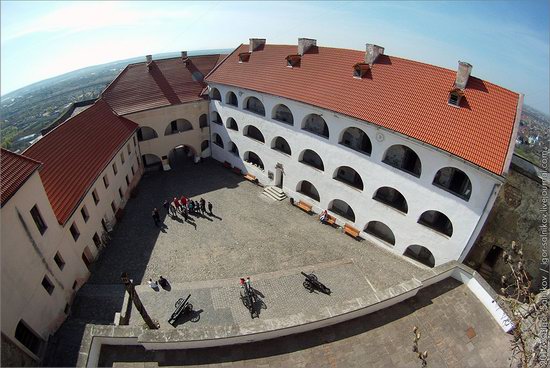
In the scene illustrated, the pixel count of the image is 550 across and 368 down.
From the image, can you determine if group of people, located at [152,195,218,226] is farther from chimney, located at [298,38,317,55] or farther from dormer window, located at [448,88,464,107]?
dormer window, located at [448,88,464,107]

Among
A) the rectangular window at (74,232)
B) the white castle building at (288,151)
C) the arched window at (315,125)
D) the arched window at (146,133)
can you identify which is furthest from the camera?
the arched window at (146,133)

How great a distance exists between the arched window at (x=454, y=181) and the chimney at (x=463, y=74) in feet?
16.9

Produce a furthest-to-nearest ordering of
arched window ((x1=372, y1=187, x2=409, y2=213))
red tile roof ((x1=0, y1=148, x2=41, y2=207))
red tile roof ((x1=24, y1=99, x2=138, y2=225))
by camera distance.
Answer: arched window ((x1=372, y1=187, x2=409, y2=213)) < red tile roof ((x1=24, y1=99, x2=138, y2=225)) < red tile roof ((x1=0, y1=148, x2=41, y2=207))

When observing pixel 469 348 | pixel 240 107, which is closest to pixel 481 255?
pixel 469 348

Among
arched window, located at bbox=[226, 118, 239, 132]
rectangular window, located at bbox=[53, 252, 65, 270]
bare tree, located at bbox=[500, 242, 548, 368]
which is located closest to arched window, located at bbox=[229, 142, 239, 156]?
arched window, located at bbox=[226, 118, 239, 132]

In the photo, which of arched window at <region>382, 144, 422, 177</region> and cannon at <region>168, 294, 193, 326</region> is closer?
cannon at <region>168, 294, 193, 326</region>

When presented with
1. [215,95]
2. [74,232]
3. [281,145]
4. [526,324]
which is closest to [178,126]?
[215,95]

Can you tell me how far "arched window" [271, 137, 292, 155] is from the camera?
87.1 feet

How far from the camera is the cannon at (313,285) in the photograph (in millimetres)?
17875

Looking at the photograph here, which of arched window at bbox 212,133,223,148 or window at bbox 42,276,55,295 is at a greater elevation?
arched window at bbox 212,133,223,148

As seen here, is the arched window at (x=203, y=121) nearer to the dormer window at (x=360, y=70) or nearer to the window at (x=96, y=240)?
the window at (x=96, y=240)

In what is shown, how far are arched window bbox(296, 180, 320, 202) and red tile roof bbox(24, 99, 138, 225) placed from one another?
598 inches

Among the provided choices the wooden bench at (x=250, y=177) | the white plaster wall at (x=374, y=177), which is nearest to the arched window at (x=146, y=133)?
Answer: the white plaster wall at (x=374, y=177)

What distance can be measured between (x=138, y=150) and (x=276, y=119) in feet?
46.3
